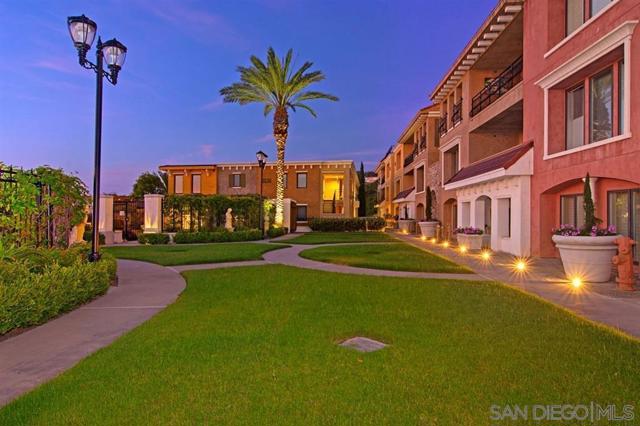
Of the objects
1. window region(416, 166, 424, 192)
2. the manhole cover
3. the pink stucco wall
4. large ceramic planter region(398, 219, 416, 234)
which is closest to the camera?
the manhole cover

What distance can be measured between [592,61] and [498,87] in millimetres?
7742

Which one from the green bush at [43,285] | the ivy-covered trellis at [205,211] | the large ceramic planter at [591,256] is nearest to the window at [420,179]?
the ivy-covered trellis at [205,211]

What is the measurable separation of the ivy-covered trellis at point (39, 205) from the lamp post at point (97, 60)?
0.65 meters

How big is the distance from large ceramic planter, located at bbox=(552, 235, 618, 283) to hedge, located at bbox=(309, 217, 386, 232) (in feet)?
92.5

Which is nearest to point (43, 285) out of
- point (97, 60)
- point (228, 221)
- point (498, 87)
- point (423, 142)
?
point (97, 60)

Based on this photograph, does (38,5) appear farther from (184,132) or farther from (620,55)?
(184,132)

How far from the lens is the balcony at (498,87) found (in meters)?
17.4

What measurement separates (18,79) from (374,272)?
26144mm

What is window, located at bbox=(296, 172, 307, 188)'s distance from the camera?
4166cm

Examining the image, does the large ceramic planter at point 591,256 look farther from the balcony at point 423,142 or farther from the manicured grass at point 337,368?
the balcony at point 423,142

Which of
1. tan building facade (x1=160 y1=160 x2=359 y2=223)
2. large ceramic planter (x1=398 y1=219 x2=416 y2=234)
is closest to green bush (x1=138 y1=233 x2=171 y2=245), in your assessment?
tan building facade (x1=160 y1=160 x2=359 y2=223)

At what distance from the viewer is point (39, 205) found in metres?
8.20

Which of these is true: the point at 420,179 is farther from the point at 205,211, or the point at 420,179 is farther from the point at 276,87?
the point at 205,211

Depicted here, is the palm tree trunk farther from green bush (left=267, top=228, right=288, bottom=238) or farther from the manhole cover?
the manhole cover
